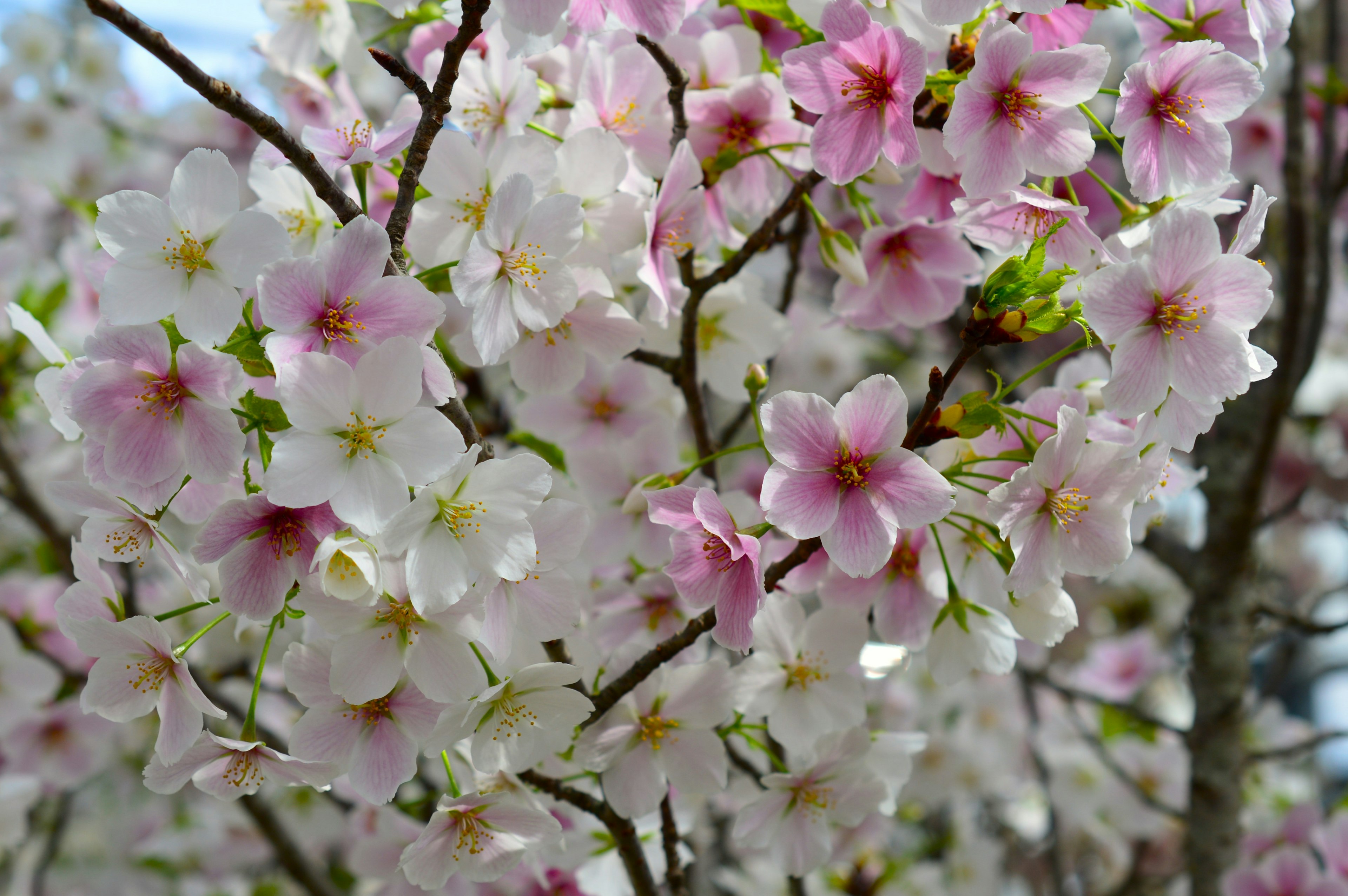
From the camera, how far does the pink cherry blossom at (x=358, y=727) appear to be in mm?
861

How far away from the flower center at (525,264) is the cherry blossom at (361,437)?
0.47 ft

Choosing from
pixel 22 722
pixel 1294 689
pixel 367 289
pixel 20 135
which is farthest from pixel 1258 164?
pixel 1294 689

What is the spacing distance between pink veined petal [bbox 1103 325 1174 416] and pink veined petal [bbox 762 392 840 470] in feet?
0.78

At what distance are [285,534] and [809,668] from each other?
1.84ft

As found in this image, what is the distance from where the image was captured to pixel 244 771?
87 centimetres

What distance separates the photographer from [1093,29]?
209cm

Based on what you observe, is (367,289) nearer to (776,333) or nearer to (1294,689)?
(776,333)

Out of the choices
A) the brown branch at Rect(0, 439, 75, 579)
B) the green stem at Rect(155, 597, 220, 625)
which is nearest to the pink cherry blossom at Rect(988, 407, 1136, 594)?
the green stem at Rect(155, 597, 220, 625)

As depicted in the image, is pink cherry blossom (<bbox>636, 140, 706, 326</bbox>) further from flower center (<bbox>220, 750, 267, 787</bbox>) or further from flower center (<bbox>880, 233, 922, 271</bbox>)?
flower center (<bbox>220, 750, 267, 787</bbox>)

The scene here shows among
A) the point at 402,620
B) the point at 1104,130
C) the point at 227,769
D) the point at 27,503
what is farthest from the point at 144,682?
the point at 27,503

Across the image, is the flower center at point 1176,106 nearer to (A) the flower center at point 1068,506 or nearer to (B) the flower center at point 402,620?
(A) the flower center at point 1068,506

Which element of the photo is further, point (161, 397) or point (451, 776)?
point (451, 776)

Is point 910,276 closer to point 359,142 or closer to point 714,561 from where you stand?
point 714,561

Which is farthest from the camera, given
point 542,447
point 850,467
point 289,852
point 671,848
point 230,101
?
point 289,852
